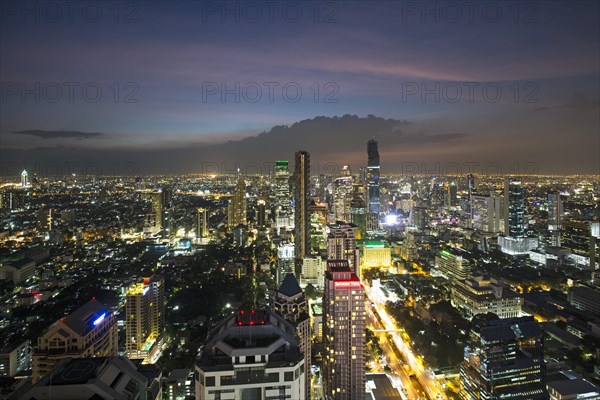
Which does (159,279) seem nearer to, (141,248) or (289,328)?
(289,328)

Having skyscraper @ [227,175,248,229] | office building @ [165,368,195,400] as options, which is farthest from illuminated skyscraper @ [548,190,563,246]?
office building @ [165,368,195,400]

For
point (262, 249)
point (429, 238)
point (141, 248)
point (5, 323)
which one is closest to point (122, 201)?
point (141, 248)

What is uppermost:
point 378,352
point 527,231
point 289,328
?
point 289,328

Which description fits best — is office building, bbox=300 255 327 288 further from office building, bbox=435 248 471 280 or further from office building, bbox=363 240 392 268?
office building, bbox=435 248 471 280

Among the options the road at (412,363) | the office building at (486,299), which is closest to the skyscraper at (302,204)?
the road at (412,363)

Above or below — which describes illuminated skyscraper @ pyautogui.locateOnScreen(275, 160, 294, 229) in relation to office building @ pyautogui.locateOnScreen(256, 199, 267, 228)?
above

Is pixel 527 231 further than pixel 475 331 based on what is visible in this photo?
Yes

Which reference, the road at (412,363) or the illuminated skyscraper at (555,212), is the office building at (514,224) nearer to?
the illuminated skyscraper at (555,212)
